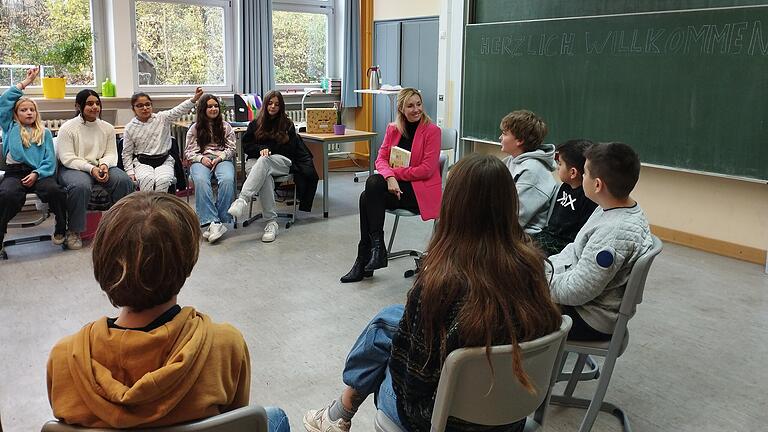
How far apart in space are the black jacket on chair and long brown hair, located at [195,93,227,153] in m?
0.22

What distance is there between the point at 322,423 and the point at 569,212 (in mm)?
1309

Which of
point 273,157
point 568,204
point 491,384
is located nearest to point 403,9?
point 273,157

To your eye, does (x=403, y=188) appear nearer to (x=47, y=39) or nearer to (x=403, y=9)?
(x=403, y=9)

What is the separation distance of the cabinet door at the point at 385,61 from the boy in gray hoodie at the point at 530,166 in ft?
14.4

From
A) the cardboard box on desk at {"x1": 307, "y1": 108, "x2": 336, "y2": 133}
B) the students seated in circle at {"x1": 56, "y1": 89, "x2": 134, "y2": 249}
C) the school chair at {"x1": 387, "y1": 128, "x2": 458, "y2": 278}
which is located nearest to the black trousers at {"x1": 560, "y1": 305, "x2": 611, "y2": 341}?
the school chair at {"x1": 387, "y1": 128, "x2": 458, "y2": 278}

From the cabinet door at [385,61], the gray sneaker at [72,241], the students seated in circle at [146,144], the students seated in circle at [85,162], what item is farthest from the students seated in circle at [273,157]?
the cabinet door at [385,61]

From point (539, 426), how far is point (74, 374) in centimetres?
110

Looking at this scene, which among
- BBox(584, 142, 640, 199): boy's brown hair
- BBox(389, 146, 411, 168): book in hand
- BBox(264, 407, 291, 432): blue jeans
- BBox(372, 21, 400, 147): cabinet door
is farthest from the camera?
BBox(372, 21, 400, 147): cabinet door

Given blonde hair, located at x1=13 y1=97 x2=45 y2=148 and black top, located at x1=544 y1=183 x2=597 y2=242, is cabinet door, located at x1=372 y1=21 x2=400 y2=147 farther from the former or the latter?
black top, located at x1=544 y1=183 x2=597 y2=242

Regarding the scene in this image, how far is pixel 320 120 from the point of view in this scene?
5.61 meters

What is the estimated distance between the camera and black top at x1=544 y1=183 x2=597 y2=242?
8.60 ft

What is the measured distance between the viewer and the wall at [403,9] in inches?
273

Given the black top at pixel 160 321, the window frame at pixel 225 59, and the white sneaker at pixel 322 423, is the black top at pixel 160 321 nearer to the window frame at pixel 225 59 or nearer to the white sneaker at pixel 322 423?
the white sneaker at pixel 322 423

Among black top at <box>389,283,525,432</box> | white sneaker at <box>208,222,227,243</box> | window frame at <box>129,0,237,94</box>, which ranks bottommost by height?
white sneaker at <box>208,222,227,243</box>
